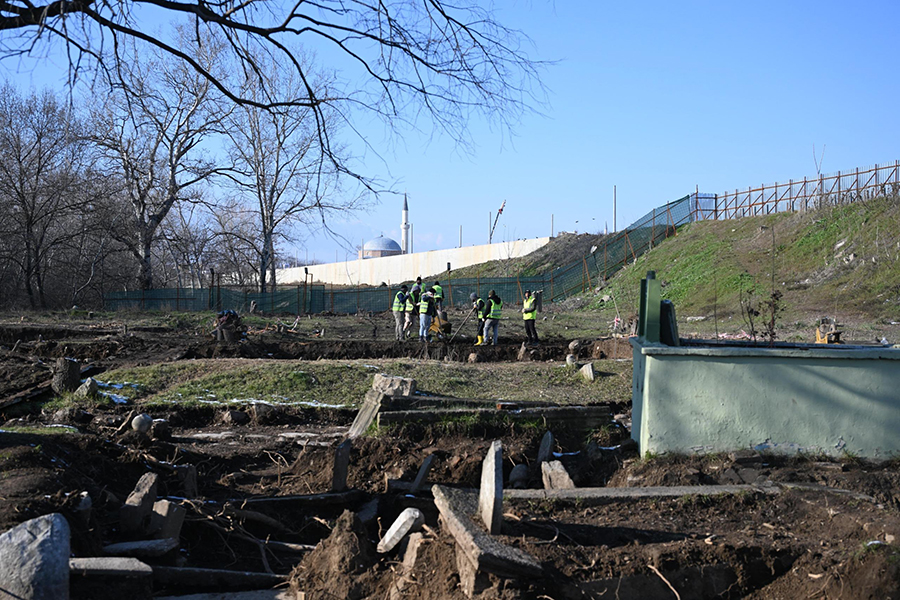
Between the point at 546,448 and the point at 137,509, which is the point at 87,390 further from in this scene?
the point at 546,448

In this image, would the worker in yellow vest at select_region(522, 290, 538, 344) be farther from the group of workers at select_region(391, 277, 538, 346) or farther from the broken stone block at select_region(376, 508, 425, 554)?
the broken stone block at select_region(376, 508, 425, 554)

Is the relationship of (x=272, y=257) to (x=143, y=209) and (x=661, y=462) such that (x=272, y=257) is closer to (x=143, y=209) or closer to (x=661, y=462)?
(x=143, y=209)

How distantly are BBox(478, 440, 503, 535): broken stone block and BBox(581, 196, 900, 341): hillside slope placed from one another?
17023 mm

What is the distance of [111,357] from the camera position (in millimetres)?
16016

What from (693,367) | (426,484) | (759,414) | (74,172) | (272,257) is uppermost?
(74,172)

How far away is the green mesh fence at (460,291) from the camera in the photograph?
3544 centimetres

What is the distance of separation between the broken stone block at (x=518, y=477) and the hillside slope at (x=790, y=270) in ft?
46.7

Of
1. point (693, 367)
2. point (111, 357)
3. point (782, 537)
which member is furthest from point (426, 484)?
point (111, 357)

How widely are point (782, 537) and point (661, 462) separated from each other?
191 cm

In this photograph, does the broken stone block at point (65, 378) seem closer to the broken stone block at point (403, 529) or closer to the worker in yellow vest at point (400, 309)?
the broken stone block at point (403, 529)

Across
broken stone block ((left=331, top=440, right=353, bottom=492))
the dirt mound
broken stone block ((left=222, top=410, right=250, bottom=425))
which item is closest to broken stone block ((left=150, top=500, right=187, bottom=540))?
the dirt mound

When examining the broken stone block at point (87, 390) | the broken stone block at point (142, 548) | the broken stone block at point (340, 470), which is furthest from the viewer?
the broken stone block at point (87, 390)

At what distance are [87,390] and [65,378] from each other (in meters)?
0.63

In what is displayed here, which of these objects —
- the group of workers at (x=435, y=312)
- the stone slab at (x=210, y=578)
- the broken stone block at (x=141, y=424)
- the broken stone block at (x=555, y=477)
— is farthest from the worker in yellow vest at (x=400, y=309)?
the stone slab at (x=210, y=578)
